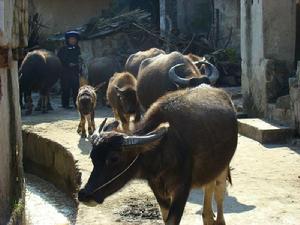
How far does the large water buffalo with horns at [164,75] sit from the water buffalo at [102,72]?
5.73 meters

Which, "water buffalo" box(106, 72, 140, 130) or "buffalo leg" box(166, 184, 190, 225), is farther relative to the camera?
"water buffalo" box(106, 72, 140, 130)

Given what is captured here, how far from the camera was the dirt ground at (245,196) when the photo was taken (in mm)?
6504

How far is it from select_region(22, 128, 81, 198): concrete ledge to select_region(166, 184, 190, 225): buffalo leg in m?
3.70

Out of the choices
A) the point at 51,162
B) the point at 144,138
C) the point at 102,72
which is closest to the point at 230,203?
the point at 144,138

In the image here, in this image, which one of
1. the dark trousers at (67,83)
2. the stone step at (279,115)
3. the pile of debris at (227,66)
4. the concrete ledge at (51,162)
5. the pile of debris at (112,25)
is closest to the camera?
the concrete ledge at (51,162)

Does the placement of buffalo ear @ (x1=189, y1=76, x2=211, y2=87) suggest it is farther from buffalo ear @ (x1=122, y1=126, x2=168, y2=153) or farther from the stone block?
the stone block

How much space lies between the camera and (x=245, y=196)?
7344 mm

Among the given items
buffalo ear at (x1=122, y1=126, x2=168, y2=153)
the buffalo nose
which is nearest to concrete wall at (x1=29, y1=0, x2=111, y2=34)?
buffalo ear at (x1=122, y1=126, x2=168, y2=153)

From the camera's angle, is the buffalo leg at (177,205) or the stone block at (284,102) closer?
the buffalo leg at (177,205)

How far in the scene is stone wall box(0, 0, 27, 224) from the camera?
5.60 metres

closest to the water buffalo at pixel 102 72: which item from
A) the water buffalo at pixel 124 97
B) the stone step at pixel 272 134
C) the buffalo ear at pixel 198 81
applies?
the water buffalo at pixel 124 97

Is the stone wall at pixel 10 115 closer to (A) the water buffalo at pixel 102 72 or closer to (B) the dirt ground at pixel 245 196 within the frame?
(B) the dirt ground at pixel 245 196

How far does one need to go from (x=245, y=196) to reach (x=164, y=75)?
325 centimetres

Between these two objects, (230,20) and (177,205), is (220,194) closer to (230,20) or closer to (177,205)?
(177,205)
